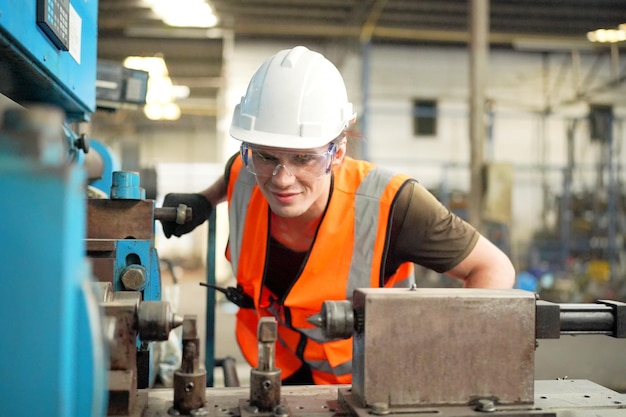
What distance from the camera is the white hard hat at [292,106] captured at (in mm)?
1329

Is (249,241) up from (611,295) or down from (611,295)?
up

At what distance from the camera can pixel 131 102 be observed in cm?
198

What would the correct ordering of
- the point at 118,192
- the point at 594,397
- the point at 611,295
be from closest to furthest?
1. the point at 594,397
2. the point at 118,192
3. the point at 611,295

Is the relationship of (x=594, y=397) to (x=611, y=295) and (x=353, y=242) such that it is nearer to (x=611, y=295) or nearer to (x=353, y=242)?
(x=353, y=242)

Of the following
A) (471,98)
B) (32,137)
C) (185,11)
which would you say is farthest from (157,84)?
(32,137)

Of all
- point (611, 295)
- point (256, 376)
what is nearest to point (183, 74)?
point (611, 295)

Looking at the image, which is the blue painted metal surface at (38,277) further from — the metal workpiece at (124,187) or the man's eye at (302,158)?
the man's eye at (302,158)

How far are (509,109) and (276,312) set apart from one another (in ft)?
28.6

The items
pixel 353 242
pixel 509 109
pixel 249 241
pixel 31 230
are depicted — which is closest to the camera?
pixel 31 230

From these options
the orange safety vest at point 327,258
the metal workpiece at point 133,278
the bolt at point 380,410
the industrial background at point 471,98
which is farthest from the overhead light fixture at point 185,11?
the bolt at point 380,410

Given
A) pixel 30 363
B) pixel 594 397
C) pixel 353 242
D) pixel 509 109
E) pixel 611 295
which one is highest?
pixel 509 109

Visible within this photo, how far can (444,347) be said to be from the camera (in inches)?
33.3

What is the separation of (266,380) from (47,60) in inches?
29.2

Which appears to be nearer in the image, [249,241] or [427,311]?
[427,311]
